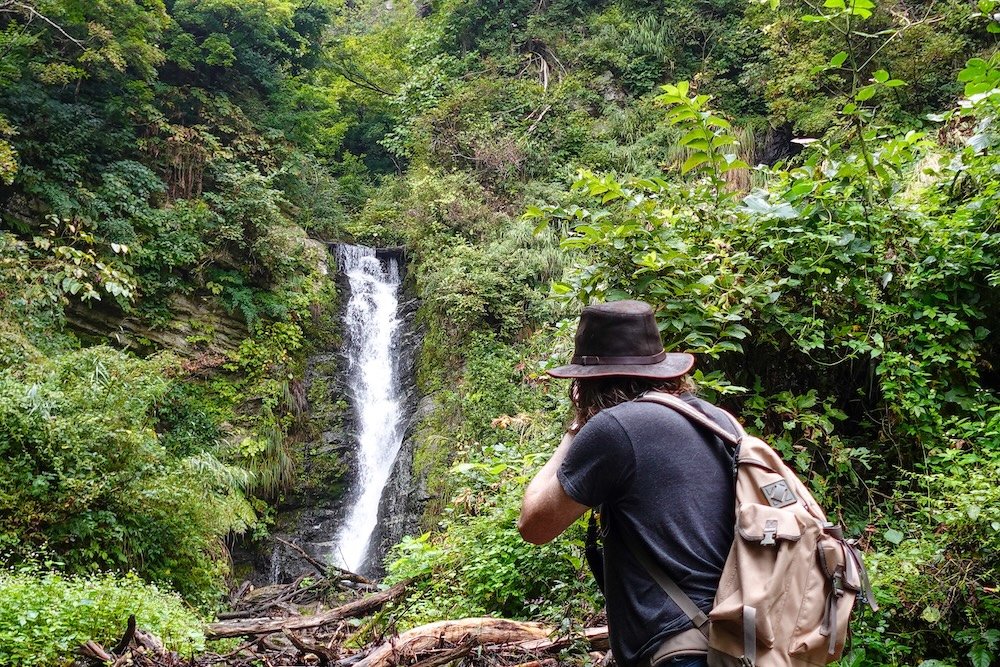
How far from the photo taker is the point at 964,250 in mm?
3641

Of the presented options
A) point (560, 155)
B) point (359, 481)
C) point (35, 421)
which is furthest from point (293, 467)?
point (560, 155)

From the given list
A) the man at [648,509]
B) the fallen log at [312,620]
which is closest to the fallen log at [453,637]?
the fallen log at [312,620]

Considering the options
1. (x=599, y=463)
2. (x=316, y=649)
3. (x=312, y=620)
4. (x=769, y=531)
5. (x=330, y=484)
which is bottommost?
(x=330, y=484)

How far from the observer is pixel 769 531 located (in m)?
1.73

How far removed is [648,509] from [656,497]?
1.6 inches

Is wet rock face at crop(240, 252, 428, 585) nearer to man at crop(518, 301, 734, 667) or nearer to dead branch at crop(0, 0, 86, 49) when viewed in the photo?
dead branch at crop(0, 0, 86, 49)

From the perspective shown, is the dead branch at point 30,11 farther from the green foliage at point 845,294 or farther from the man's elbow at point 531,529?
the man's elbow at point 531,529

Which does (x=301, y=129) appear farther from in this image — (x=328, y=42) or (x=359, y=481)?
(x=359, y=481)

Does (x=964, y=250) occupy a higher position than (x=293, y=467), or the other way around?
(x=964, y=250)

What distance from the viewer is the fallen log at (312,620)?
4797 mm

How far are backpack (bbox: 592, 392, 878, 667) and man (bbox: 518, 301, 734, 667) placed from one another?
0.14 feet

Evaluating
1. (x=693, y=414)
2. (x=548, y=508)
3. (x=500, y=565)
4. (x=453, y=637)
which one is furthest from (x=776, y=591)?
(x=500, y=565)

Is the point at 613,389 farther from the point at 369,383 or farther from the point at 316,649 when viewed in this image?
the point at 369,383

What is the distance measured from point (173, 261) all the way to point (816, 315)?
37.4 feet
